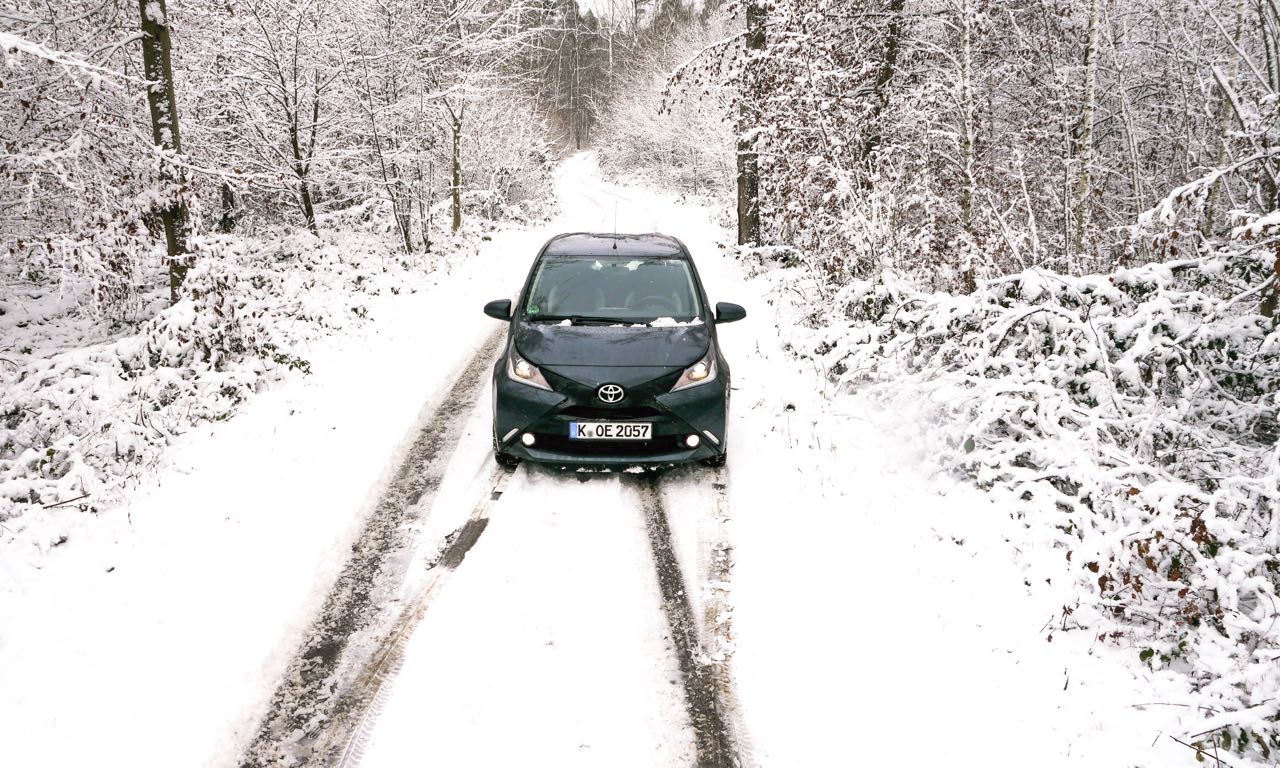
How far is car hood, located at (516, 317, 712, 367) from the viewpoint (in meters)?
5.32

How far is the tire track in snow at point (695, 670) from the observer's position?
3.11 metres

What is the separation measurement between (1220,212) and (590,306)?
8967 millimetres

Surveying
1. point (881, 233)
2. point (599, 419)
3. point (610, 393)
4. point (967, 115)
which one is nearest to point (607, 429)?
point (599, 419)

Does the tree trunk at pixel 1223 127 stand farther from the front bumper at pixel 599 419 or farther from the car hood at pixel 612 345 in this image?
the front bumper at pixel 599 419

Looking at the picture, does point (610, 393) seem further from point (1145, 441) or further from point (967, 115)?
point (967, 115)

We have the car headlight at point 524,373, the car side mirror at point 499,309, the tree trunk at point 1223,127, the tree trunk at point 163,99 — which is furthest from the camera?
the tree trunk at point 163,99

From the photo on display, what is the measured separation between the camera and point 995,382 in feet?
15.7

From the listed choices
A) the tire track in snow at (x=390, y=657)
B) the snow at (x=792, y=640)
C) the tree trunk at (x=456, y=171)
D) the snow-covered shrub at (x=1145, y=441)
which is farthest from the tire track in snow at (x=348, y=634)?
the tree trunk at (x=456, y=171)

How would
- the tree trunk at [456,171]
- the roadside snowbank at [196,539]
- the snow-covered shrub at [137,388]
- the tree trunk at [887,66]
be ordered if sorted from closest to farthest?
the roadside snowbank at [196,539]
the snow-covered shrub at [137,388]
the tree trunk at [887,66]
the tree trunk at [456,171]

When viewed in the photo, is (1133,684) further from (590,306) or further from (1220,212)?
(1220,212)

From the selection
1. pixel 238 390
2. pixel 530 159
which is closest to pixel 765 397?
pixel 238 390

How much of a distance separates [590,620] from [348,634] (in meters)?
1.33

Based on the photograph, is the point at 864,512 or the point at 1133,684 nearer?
the point at 1133,684

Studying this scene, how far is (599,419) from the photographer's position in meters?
5.13
